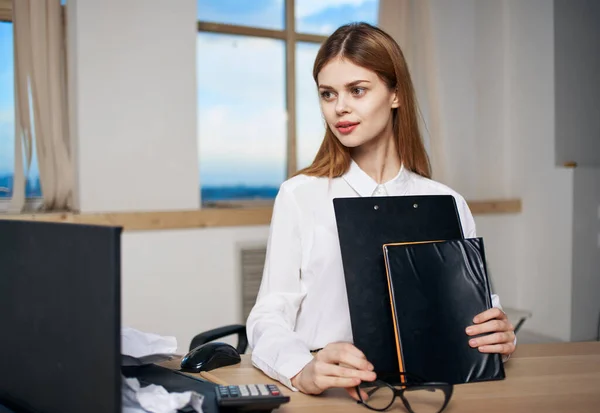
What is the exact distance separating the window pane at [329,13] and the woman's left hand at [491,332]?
2869mm

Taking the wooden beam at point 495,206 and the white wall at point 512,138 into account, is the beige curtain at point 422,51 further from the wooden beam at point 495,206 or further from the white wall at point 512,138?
the wooden beam at point 495,206

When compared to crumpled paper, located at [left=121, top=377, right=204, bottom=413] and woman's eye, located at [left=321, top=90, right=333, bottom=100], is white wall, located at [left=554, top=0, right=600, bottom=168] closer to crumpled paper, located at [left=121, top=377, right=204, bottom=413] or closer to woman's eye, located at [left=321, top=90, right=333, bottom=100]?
woman's eye, located at [left=321, top=90, right=333, bottom=100]

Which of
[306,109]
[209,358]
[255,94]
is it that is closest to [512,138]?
[306,109]

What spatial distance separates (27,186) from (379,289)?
230 centimetres

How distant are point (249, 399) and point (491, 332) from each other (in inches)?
19.0

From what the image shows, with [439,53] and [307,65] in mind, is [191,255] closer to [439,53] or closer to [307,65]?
[307,65]

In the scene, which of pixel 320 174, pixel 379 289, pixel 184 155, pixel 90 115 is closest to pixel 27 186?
pixel 90 115

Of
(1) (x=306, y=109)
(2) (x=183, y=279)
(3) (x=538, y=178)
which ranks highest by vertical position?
(1) (x=306, y=109)

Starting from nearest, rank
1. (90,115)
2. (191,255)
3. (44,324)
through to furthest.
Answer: (44,324)
(90,115)
(191,255)

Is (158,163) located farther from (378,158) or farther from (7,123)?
(378,158)

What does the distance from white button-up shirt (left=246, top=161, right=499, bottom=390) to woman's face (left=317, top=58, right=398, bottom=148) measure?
15 cm

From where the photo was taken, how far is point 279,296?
4.83 feet

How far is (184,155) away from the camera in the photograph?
316cm

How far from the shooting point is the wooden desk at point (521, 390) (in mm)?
1089
